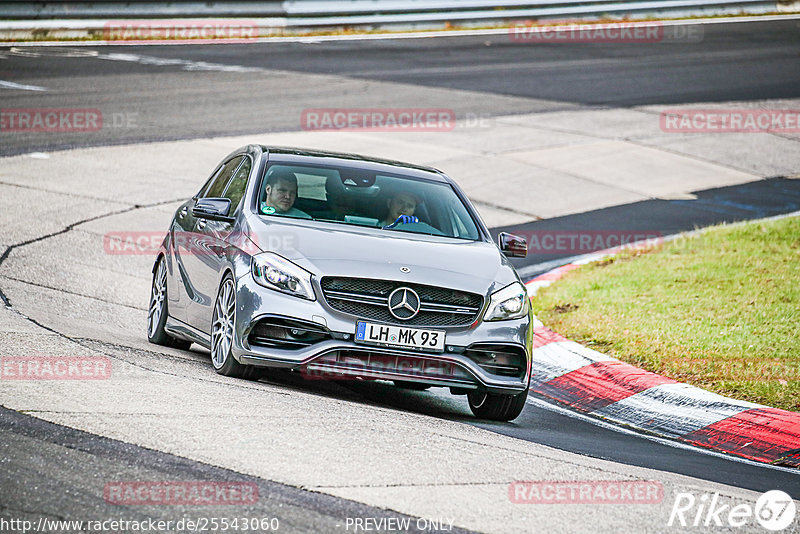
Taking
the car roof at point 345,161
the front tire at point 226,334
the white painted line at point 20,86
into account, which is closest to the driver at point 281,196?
the car roof at point 345,161

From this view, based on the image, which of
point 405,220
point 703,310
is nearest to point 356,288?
point 405,220

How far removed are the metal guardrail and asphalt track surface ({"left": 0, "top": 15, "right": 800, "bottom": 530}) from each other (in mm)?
1147

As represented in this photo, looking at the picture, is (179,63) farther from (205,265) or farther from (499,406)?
(499,406)

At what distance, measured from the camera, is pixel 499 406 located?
817 centimetres

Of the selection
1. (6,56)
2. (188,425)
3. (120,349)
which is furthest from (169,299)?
(6,56)

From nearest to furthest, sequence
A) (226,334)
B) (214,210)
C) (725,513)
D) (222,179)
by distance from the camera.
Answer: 1. (725,513)
2. (226,334)
3. (214,210)
4. (222,179)

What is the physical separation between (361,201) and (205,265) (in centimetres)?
119

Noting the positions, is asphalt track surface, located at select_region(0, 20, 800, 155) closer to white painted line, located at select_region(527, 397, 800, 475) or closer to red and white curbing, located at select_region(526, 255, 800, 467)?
red and white curbing, located at select_region(526, 255, 800, 467)

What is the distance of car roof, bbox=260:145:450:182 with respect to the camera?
360 inches

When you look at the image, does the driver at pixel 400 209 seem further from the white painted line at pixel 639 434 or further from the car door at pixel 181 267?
the white painted line at pixel 639 434

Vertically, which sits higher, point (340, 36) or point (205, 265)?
point (340, 36)

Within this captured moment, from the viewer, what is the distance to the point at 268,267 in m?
7.75

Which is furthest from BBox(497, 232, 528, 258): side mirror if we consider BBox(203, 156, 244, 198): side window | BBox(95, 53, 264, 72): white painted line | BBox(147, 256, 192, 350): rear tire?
BBox(95, 53, 264, 72): white painted line

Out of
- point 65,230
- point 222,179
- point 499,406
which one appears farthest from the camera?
point 65,230
